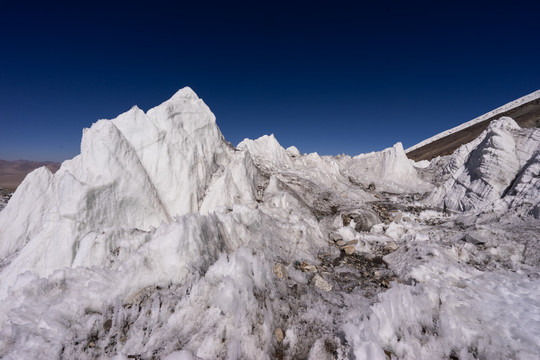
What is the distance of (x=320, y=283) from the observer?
651 centimetres

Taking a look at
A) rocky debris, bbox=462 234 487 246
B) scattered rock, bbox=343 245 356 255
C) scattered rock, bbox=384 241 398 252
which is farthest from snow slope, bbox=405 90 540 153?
scattered rock, bbox=343 245 356 255

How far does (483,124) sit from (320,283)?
246 feet

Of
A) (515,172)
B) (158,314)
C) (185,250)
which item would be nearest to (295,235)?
(185,250)

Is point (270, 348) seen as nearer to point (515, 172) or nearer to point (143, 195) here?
point (143, 195)

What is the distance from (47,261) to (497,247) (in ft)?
44.3

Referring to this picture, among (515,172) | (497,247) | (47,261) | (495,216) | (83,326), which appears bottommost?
(83,326)

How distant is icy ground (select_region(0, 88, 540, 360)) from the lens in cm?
441

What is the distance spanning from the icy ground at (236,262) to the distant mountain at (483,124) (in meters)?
41.7

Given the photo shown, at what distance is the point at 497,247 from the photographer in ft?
27.7

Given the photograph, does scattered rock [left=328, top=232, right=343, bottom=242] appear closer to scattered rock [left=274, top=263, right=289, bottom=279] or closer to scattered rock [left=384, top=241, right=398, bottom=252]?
scattered rock [left=384, top=241, right=398, bottom=252]

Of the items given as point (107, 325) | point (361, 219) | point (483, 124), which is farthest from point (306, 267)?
point (483, 124)

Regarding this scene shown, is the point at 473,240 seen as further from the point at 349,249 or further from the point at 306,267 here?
the point at 306,267

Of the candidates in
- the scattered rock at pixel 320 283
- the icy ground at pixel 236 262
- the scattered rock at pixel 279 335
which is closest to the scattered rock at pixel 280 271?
the icy ground at pixel 236 262

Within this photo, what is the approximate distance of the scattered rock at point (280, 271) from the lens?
21.1 ft
